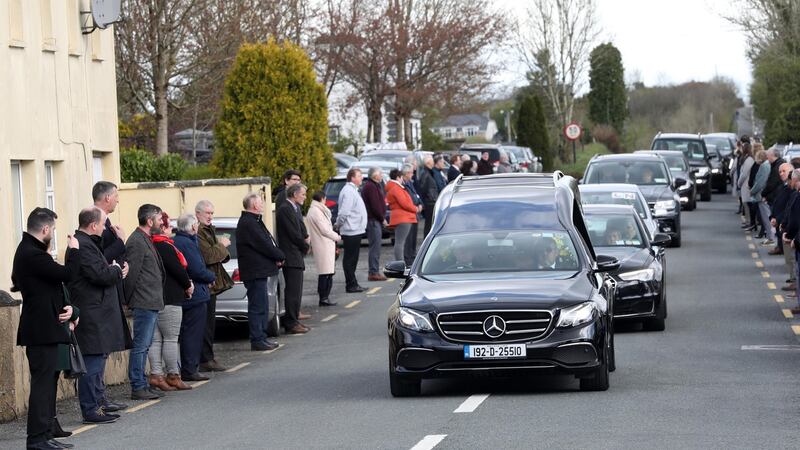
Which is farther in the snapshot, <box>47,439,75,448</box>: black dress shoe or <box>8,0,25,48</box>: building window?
<box>8,0,25,48</box>: building window

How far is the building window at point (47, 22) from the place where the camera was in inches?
1002

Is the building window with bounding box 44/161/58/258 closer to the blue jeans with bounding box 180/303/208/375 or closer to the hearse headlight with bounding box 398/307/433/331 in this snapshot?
the blue jeans with bounding box 180/303/208/375

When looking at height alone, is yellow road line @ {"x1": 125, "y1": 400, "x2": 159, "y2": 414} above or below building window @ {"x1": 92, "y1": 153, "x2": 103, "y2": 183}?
below

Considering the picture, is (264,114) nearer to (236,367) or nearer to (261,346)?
(261,346)

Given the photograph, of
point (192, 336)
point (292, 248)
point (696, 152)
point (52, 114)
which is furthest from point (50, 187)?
point (696, 152)

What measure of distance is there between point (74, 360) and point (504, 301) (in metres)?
3.54

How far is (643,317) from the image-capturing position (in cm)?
1855

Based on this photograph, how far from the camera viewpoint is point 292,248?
20.8 meters

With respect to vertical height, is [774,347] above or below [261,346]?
above

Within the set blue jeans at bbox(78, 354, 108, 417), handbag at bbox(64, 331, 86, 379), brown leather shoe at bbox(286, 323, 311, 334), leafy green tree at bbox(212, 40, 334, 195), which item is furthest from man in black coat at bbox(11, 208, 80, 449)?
leafy green tree at bbox(212, 40, 334, 195)

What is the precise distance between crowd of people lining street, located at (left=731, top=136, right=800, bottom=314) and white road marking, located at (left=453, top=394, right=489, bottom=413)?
7395 millimetres

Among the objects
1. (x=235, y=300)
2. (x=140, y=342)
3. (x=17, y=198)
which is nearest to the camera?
(x=140, y=342)

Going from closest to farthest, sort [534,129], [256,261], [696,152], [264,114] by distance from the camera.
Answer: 1. [256,261]
2. [264,114]
3. [696,152]
4. [534,129]

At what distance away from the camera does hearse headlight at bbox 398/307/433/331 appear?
13.2 meters
